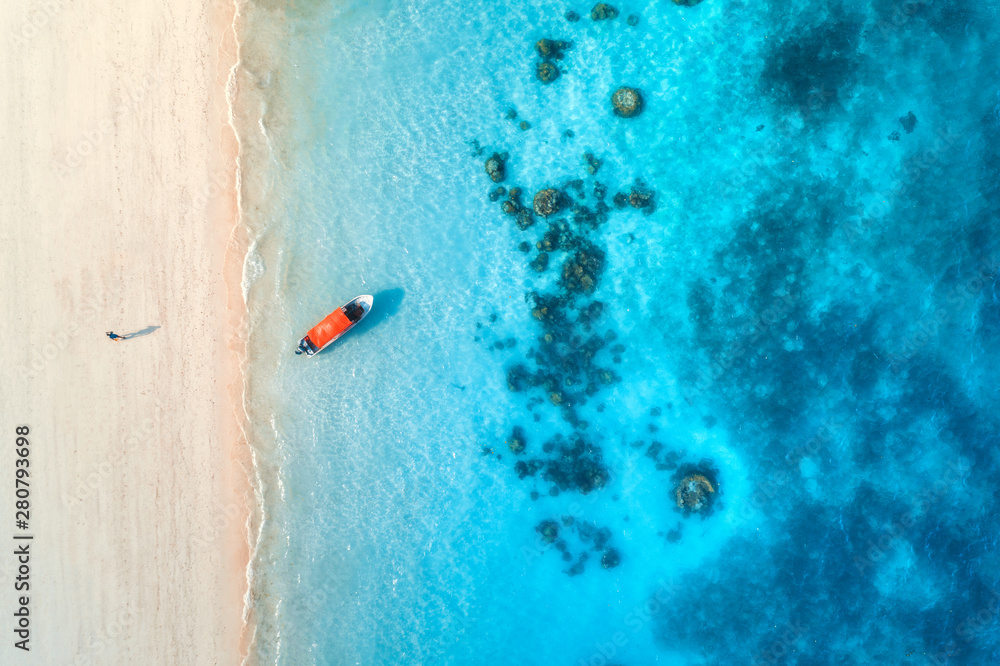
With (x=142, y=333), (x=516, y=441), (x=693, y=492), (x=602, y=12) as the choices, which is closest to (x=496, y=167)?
(x=602, y=12)

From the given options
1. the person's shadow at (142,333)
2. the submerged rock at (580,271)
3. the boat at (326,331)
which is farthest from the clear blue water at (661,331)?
the person's shadow at (142,333)

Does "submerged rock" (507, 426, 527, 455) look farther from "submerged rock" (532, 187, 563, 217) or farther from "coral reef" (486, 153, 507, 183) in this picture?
"coral reef" (486, 153, 507, 183)

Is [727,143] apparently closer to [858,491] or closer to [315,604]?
[858,491]

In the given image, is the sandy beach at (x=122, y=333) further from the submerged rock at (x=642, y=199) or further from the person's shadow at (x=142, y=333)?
the submerged rock at (x=642, y=199)

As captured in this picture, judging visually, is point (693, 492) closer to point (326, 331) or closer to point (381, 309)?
point (381, 309)

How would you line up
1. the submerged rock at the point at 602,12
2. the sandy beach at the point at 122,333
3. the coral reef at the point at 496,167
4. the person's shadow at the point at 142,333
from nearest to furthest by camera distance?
the sandy beach at the point at 122,333
the person's shadow at the point at 142,333
the coral reef at the point at 496,167
the submerged rock at the point at 602,12
